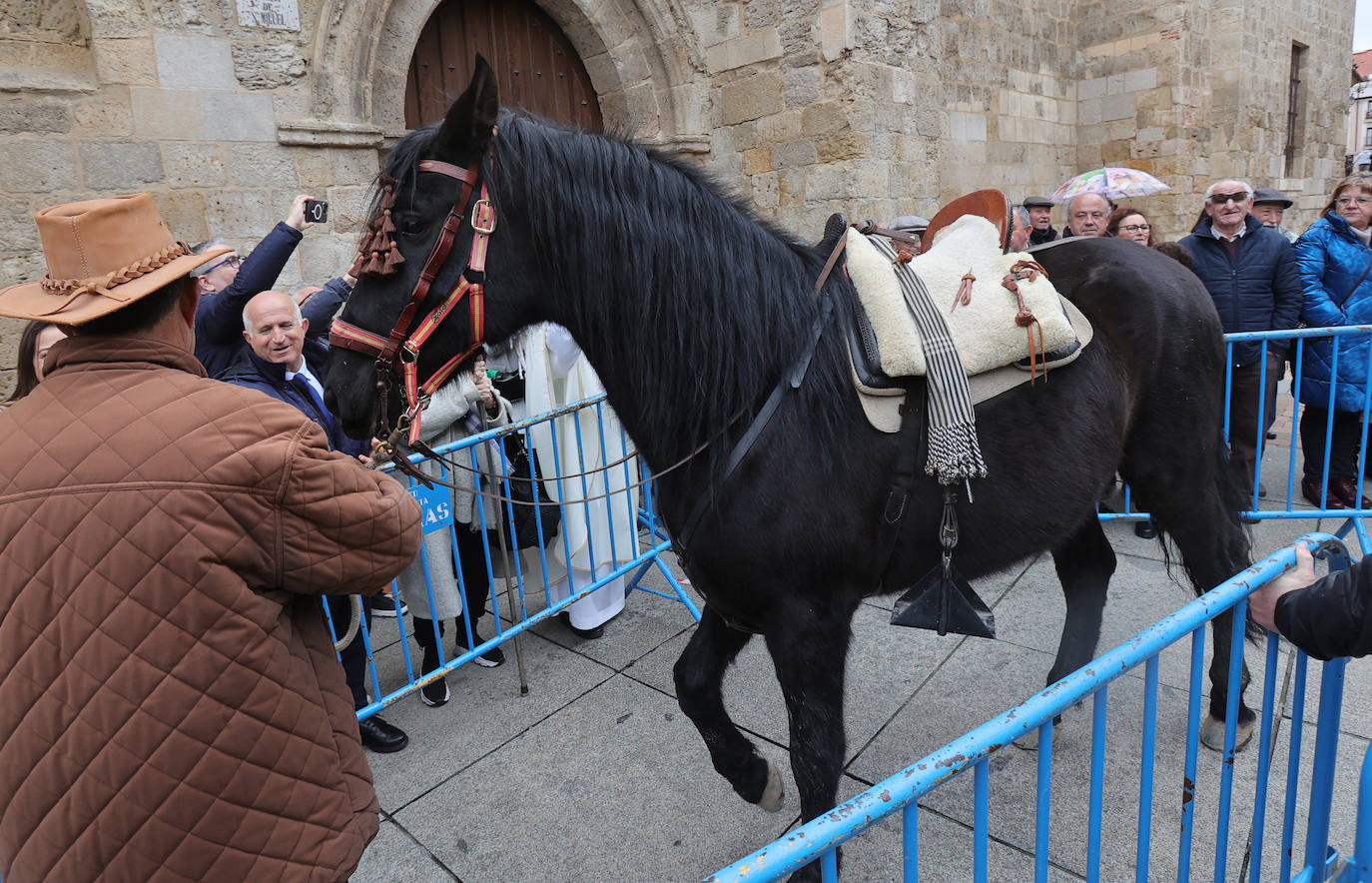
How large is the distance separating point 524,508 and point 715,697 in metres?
1.57

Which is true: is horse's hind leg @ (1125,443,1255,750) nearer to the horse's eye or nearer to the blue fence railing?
the blue fence railing

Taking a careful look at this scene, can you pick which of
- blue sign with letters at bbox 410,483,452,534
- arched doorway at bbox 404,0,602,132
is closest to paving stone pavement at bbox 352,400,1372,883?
blue sign with letters at bbox 410,483,452,534

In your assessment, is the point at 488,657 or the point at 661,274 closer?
the point at 661,274

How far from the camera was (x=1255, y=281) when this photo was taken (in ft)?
16.8

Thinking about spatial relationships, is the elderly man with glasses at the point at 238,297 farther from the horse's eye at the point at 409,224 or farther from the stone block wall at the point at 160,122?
the stone block wall at the point at 160,122

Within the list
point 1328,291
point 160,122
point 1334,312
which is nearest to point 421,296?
point 160,122

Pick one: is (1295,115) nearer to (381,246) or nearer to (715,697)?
(715,697)

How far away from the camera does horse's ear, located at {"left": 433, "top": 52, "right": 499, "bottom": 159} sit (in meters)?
1.69

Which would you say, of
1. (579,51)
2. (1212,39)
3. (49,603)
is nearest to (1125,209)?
(579,51)

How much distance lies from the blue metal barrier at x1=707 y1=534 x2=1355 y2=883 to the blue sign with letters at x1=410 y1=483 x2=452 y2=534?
2.31 meters

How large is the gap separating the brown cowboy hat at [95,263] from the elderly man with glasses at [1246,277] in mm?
5662

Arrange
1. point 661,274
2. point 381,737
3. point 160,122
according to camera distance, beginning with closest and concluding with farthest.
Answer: point 661,274 < point 381,737 < point 160,122

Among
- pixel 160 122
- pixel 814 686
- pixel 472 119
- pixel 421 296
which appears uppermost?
pixel 160 122

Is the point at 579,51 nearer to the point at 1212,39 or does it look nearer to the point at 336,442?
the point at 336,442
